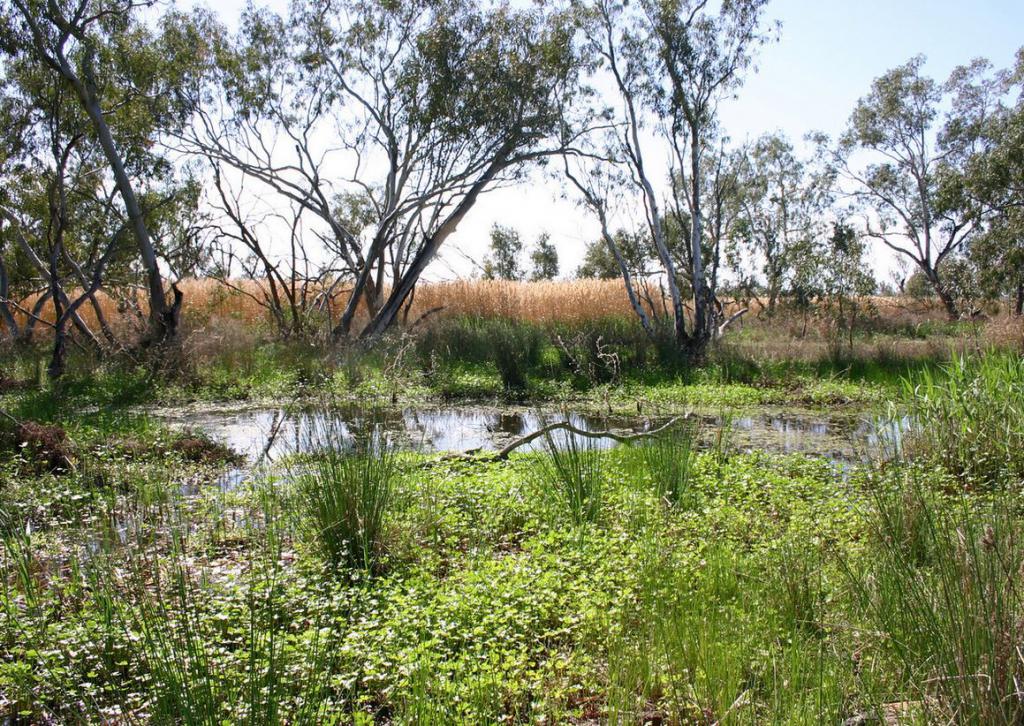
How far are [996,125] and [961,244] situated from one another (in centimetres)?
701

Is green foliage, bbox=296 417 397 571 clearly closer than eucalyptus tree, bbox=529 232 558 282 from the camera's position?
Yes

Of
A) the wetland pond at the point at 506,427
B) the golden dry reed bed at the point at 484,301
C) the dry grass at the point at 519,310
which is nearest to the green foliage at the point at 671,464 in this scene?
the wetland pond at the point at 506,427

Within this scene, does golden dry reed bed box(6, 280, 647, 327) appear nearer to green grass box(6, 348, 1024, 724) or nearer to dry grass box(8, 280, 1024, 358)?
dry grass box(8, 280, 1024, 358)

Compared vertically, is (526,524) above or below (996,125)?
below

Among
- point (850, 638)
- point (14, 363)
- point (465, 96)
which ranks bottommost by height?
point (850, 638)

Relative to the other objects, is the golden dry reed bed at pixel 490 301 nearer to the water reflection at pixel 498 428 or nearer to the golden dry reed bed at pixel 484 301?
the golden dry reed bed at pixel 484 301

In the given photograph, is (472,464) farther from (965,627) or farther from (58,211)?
(58,211)

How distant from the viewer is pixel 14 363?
15086 millimetres

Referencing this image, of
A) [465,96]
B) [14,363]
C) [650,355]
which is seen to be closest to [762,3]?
[465,96]

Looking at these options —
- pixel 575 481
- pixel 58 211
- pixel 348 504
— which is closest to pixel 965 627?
pixel 348 504

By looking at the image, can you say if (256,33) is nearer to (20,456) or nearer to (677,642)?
(20,456)

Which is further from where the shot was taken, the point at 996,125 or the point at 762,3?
the point at 996,125

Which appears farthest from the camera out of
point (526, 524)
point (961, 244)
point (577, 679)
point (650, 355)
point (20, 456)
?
point (961, 244)

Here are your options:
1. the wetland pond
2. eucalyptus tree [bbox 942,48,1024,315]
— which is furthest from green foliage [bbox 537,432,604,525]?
eucalyptus tree [bbox 942,48,1024,315]
